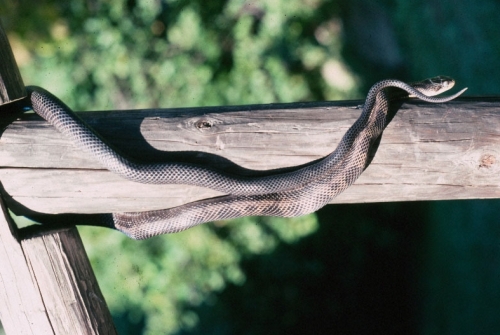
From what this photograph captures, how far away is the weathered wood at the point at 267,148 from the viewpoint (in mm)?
1884

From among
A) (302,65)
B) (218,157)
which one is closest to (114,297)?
(218,157)

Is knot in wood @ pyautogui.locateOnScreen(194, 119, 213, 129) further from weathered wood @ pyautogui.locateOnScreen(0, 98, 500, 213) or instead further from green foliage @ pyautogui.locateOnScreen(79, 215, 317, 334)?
green foliage @ pyautogui.locateOnScreen(79, 215, 317, 334)

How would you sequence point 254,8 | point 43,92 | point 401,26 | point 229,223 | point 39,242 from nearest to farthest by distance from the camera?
point 39,242 < point 43,92 < point 229,223 < point 254,8 < point 401,26

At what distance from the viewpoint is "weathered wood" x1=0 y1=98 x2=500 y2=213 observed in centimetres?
Result: 188

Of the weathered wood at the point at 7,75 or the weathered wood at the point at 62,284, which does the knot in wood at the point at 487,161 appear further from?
the weathered wood at the point at 7,75

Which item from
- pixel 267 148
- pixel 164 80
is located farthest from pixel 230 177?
pixel 164 80

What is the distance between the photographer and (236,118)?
1906 mm

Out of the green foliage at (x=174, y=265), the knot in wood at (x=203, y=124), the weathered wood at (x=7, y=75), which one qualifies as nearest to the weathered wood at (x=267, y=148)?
the knot in wood at (x=203, y=124)

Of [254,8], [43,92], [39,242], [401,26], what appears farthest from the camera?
[401,26]

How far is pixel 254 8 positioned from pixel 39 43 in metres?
2.05

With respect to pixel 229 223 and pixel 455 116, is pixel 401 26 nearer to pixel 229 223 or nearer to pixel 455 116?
pixel 229 223

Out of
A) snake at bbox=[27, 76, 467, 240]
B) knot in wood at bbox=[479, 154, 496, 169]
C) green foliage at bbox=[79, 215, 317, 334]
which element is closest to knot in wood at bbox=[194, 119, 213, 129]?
snake at bbox=[27, 76, 467, 240]

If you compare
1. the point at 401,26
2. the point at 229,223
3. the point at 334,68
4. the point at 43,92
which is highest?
the point at 43,92

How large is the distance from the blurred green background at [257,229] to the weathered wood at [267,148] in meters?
1.90
